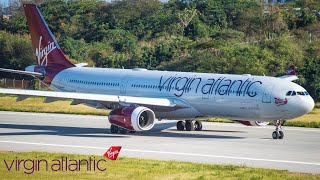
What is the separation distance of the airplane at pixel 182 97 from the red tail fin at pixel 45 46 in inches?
75.2

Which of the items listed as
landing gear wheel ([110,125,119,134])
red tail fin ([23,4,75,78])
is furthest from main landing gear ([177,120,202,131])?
red tail fin ([23,4,75,78])

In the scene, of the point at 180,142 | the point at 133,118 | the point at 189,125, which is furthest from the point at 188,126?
the point at 180,142

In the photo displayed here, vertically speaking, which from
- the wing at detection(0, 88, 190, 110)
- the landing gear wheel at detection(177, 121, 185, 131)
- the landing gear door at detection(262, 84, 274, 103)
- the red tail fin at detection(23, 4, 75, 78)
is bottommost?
the landing gear wheel at detection(177, 121, 185, 131)

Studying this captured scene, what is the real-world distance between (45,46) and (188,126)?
35.9 ft

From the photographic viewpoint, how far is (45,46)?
51.0m

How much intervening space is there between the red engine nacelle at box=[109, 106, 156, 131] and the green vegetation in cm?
2603

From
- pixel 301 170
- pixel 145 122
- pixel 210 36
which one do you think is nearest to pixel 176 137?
pixel 145 122

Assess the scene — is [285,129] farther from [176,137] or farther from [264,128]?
[176,137]

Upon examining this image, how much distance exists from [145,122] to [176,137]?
69.5 inches

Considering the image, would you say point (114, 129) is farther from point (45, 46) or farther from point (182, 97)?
point (45, 46)

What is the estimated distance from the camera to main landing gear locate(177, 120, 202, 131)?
45062 mm

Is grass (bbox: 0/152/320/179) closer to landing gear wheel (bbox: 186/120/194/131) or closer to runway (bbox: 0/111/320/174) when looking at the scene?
runway (bbox: 0/111/320/174)

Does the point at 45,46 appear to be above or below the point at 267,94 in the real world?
above

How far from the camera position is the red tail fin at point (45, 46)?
5050cm
